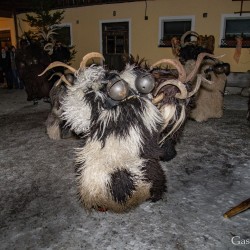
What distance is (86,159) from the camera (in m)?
2.86

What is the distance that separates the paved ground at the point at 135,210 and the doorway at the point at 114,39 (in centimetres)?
826

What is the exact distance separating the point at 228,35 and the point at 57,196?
9.71 metres

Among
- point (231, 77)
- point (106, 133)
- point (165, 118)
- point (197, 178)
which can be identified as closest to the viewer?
point (106, 133)

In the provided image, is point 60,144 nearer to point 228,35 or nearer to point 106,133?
Result: point 106,133

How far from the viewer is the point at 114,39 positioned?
1306 centimetres

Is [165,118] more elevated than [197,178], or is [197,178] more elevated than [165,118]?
[165,118]

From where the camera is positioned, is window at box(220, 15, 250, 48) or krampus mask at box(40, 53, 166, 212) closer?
krampus mask at box(40, 53, 166, 212)

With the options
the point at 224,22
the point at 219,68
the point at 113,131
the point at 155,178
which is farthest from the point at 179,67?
the point at 224,22

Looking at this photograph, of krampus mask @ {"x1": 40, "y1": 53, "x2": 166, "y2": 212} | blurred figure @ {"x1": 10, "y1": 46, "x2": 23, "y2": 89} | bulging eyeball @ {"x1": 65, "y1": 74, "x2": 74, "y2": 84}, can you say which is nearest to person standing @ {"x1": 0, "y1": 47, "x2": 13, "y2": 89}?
blurred figure @ {"x1": 10, "y1": 46, "x2": 23, "y2": 89}

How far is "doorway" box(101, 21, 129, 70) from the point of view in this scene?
12.7m

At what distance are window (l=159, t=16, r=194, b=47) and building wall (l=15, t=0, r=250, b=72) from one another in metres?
0.17

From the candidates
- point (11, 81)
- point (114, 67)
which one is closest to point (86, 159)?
point (114, 67)

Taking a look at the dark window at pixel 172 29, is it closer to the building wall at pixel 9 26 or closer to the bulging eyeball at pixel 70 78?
the bulging eyeball at pixel 70 78

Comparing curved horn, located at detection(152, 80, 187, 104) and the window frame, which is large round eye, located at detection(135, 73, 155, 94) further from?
the window frame
